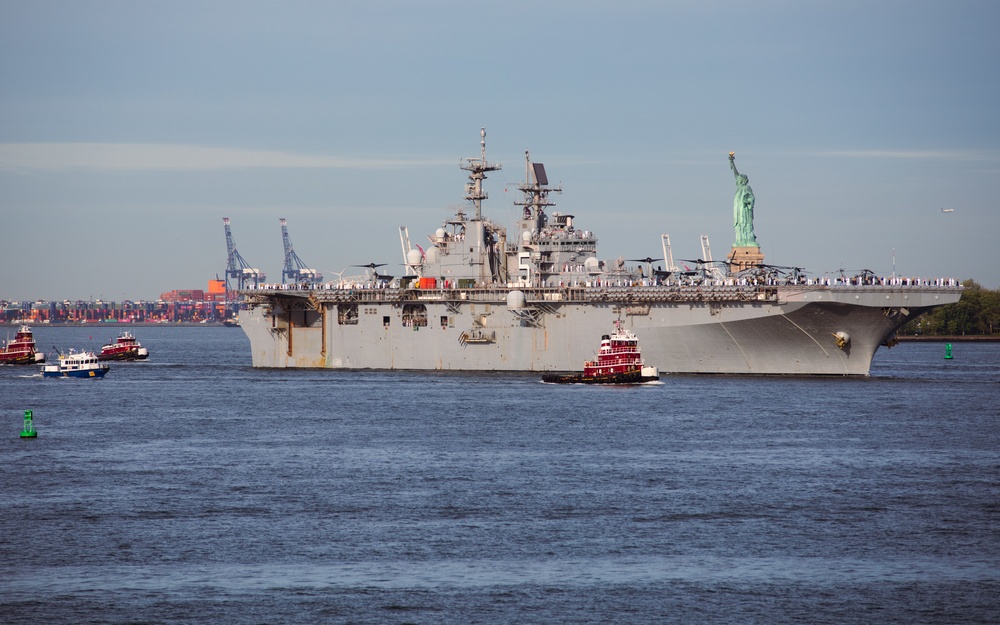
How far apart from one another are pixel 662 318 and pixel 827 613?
37.6m

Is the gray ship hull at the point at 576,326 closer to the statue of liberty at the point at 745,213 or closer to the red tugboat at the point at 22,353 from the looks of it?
the red tugboat at the point at 22,353

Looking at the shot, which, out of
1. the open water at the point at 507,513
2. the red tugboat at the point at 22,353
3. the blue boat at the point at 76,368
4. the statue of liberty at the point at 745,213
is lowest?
the open water at the point at 507,513

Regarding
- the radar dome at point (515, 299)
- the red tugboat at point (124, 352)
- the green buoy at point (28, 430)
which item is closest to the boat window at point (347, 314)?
the radar dome at point (515, 299)

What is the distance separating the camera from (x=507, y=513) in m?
25.7

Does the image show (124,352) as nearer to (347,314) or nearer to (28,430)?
(347,314)

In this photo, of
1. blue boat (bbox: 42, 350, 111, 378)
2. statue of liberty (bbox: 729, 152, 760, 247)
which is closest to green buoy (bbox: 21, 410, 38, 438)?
blue boat (bbox: 42, 350, 111, 378)

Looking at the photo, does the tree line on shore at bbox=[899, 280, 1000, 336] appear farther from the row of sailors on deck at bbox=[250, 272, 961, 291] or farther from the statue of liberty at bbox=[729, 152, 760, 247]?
the row of sailors on deck at bbox=[250, 272, 961, 291]

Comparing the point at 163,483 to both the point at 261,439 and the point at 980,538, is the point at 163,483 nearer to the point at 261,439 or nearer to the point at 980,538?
the point at 261,439

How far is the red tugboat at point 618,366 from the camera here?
177 ft

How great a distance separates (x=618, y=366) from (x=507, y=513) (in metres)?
28.9

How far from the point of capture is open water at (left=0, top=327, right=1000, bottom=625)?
19.4 metres

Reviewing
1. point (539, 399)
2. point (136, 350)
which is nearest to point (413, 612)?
point (539, 399)

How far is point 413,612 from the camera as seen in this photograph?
18.8 m

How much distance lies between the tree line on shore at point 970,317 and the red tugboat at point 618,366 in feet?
291
